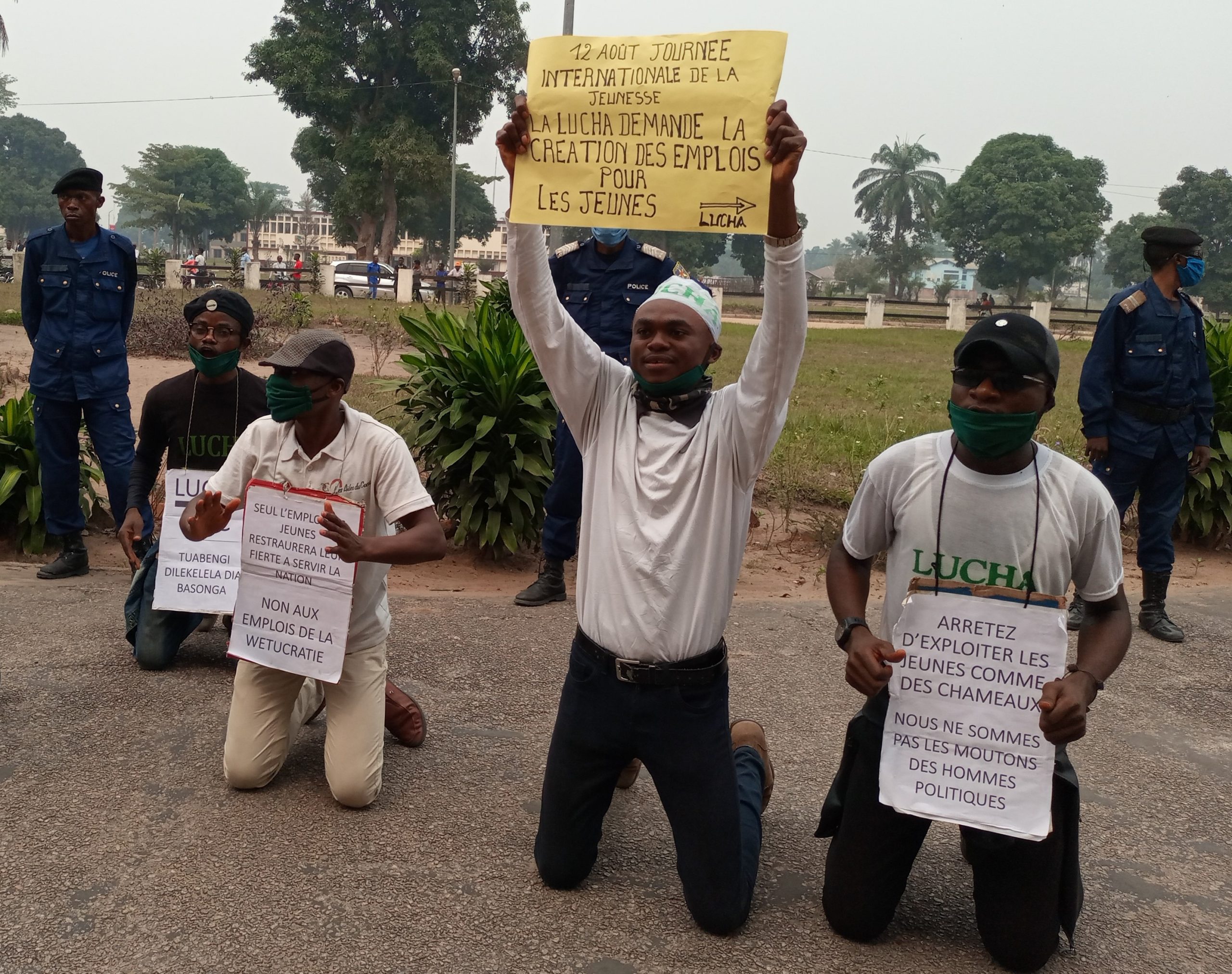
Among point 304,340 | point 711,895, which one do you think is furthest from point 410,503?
point 711,895

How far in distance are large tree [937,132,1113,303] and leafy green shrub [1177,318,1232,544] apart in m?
73.8

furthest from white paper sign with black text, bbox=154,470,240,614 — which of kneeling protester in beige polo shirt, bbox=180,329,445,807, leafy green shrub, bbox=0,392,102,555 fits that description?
leafy green shrub, bbox=0,392,102,555

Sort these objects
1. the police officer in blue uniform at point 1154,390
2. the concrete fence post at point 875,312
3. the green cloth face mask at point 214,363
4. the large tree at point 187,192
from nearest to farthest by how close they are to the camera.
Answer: the green cloth face mask at point 214,363 → the police officer in blue uniform at point 1154,390 → the concrete fence post at point 875,312 → the large tree at point 187,192

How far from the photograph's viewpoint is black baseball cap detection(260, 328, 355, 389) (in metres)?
3.88

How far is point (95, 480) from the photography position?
7.65m

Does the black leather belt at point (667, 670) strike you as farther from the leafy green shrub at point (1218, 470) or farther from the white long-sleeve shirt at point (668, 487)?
the leafy green shrub at point (1218, 470)

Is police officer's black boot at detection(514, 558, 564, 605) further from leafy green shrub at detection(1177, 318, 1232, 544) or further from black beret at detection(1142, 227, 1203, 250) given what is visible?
leafy green shrub at detection(1177, 318, 1232, 544)

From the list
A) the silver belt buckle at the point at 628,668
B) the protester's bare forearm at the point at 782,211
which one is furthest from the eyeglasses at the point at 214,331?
the protester's bare forearm at the point at 782,211

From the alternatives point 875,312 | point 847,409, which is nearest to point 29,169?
point 875,312

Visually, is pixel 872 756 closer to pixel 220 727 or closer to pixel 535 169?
pixel 535 169

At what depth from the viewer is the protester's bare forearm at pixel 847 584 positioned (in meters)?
3.20

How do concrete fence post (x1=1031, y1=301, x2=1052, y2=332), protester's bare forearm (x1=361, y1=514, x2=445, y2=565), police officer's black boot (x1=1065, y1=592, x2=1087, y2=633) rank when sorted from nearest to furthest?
protester's bare forearm (x1=361, y1=514, x2=445, y2=565)
police officer's black boot (x1=1065, y1=592, x2=1087, y2=633)
concrete fence post (x1=1031, y1=301, x2=1052, y2=332)

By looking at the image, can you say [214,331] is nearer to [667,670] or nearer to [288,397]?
[288,397]

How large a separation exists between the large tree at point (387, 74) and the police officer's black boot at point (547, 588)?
44911 mm
